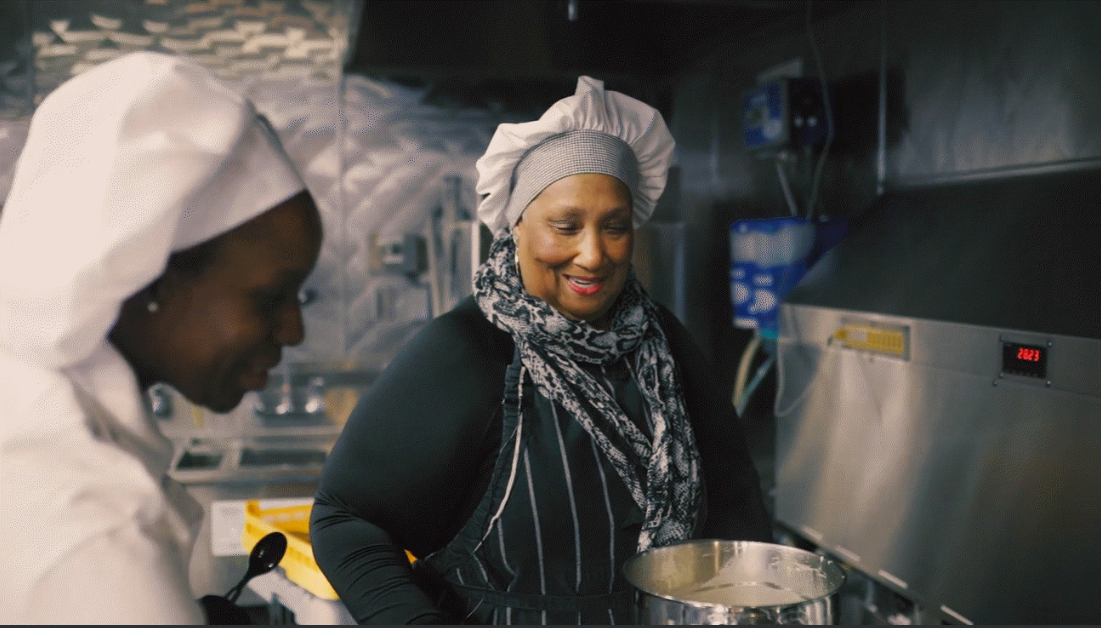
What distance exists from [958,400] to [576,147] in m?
0.89

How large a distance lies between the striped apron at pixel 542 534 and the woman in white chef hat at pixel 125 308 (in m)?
0.56

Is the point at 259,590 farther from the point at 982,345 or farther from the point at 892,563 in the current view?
the point at 982,345

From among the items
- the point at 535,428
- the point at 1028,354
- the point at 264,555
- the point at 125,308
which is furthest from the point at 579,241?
the point at 1028,354

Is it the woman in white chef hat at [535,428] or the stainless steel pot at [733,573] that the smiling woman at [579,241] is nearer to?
the woman in white chef hat at [535,428]

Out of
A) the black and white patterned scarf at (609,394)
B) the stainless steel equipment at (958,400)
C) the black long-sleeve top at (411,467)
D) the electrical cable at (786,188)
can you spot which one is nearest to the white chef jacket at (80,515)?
the black long-sleeve top at (411,467)

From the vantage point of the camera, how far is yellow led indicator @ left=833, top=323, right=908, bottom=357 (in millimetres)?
1600

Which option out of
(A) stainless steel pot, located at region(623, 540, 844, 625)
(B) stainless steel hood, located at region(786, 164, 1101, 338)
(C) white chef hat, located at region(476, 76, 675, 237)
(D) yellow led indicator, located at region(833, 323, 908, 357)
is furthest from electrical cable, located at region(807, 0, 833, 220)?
(A) stainless steel pot, located at region(623, 540, 844, 625)

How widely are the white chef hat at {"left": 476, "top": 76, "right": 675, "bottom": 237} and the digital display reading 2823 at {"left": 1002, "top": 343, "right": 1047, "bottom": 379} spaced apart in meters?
0.65

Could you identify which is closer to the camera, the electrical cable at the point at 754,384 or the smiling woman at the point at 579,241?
the smiling woman at the point at 579,241

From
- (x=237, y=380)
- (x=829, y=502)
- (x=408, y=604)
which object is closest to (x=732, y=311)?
(x=829, y=502)

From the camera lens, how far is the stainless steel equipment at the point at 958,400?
Result: 127cm

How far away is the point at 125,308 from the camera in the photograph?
1.52 ft

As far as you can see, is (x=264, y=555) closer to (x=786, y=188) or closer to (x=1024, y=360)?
(x=1024, y=360)

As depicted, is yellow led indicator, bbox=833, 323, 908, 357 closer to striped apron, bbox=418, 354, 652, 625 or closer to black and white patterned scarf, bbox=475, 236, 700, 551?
black and white patterned scarf, bbox=475, 236, 700, 551
